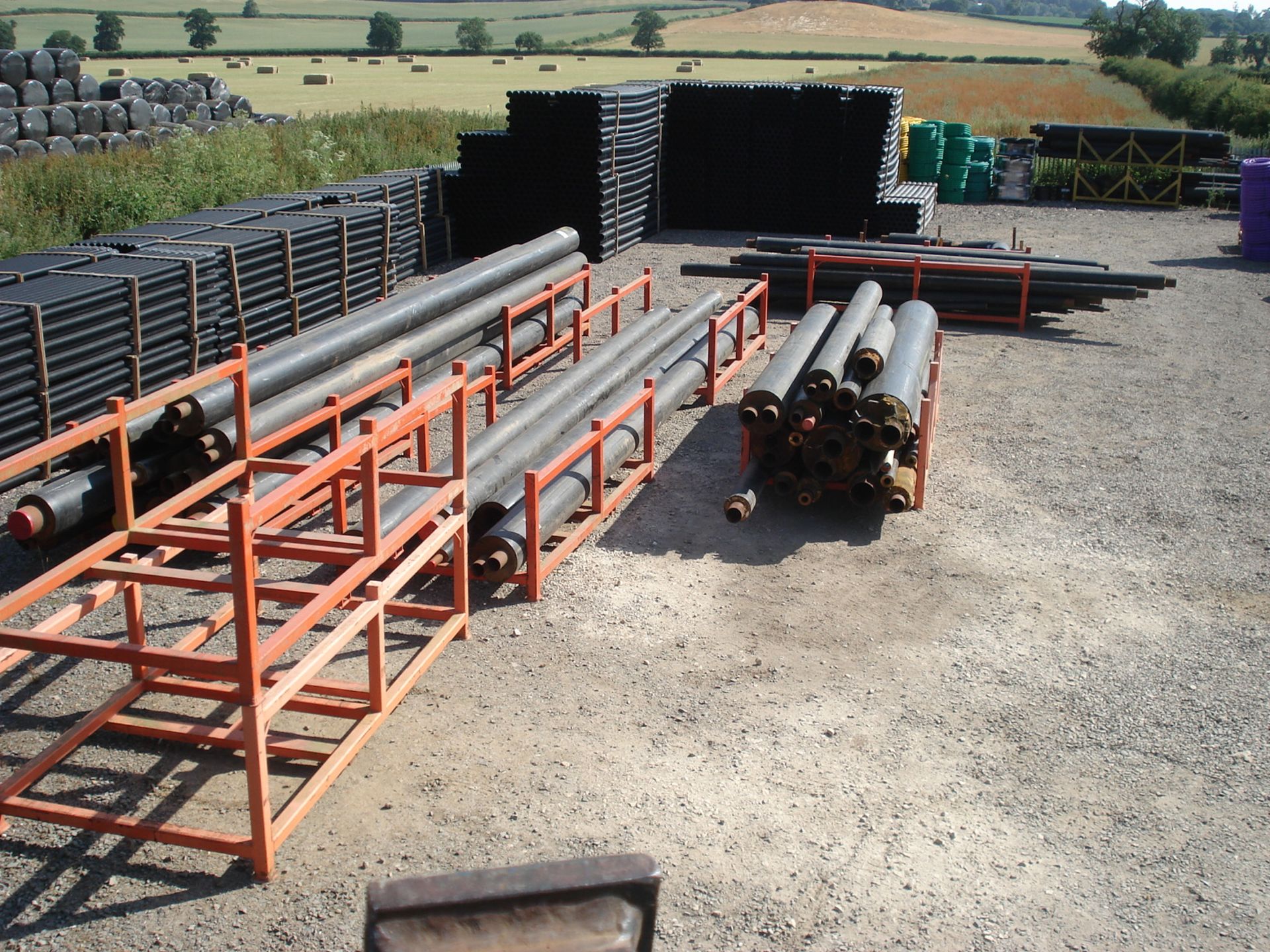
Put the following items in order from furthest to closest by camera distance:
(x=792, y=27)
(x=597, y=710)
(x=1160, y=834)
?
(x=792, y=27), (x=597, y=710), (x=1160, y=834)

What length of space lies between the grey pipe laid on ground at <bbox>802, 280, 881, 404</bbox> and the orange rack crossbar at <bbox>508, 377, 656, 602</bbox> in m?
1.34

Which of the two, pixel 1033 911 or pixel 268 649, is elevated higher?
pixel 268 649

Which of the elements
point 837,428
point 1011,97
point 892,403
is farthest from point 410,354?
point 1011,97

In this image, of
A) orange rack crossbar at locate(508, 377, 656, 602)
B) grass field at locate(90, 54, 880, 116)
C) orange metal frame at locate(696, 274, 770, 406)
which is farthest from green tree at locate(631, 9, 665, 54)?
orange rack crossbar at locate(508, 377, 656, 602)

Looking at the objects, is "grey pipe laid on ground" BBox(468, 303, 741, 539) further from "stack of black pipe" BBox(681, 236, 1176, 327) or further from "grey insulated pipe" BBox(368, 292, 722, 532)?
"stack of black pipe" BBox(681, 236, 1176, 327)

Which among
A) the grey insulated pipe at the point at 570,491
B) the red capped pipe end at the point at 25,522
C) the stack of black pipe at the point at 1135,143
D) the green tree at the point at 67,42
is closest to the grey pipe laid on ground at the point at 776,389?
the grey insulated pipe at the point at 570,491

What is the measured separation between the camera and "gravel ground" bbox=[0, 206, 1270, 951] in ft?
16.7

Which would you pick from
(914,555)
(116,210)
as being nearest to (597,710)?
(914,555)

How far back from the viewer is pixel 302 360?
9148 mm

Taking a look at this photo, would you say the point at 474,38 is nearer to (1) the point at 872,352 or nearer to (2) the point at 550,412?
(2) the point at 550,412

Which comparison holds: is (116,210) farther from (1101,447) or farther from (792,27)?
(792,27)

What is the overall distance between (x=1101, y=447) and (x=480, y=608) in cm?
620

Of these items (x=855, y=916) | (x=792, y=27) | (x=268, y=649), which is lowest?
(x=855, y=916)

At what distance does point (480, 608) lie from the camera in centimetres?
774
